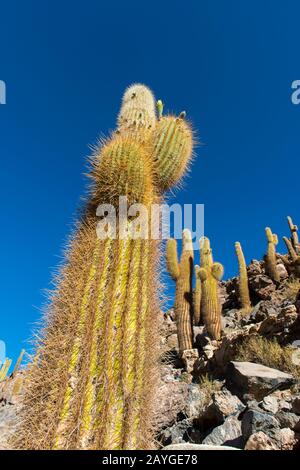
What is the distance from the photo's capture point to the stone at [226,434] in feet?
11.9

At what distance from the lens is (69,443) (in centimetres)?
202

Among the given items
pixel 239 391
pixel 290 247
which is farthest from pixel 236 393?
pixel 290 247

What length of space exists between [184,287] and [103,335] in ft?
26.4

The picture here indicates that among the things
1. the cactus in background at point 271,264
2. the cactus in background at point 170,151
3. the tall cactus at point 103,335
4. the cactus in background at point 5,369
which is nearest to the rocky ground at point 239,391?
the tall cactus at point 103,335

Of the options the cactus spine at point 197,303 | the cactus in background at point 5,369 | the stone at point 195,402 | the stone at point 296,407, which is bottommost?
the stone at point 296,407

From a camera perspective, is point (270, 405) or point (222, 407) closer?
point (270, 405)

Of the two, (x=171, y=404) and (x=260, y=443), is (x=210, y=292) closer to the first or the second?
(x=171, y=404)

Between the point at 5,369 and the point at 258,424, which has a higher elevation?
the point at 5,369

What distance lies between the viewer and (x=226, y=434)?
373cm

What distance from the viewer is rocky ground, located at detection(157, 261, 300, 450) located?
10.3 ft

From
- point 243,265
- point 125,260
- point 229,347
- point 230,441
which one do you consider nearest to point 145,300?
point 125,260

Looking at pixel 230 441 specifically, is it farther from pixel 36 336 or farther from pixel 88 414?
pixel 36 336

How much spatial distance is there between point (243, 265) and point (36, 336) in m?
11.9

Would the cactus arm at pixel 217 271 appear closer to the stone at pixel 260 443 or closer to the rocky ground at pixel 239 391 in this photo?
the rocky ground at pixel 239 391
